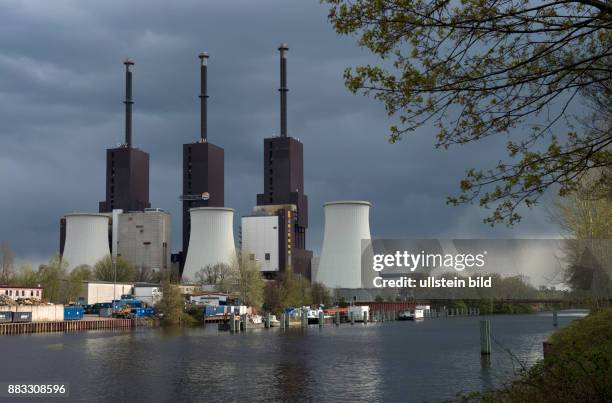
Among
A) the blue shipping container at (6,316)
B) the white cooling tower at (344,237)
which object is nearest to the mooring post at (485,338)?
the blue shipping container at (6,316)

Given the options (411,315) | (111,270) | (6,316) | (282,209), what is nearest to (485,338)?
(6,316)

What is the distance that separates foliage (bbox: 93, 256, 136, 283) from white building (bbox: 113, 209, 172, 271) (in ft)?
38.4

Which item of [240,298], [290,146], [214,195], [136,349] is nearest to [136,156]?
[214,195]

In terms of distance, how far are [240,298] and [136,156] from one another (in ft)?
147

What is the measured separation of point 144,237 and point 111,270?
18.9 meters

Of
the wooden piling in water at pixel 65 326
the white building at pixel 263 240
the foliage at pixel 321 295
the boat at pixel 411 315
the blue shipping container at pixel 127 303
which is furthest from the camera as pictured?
the white building at pixel 263 240

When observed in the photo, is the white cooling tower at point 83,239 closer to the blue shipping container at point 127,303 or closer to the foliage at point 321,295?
the blue shipping container at point 127,303

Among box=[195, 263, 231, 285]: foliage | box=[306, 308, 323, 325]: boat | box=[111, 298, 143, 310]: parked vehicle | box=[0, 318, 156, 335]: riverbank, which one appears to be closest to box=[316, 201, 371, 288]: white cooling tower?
box=[306, 308, 323, 325]: boat

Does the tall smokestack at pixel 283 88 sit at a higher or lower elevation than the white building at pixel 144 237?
higher

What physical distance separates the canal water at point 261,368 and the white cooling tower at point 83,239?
57174mm

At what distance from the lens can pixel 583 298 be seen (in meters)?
34.8

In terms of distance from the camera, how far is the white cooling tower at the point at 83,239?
10688 cm

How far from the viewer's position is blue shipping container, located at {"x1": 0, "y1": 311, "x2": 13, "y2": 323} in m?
63.1

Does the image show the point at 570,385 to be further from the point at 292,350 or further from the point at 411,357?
the point at 292,350
